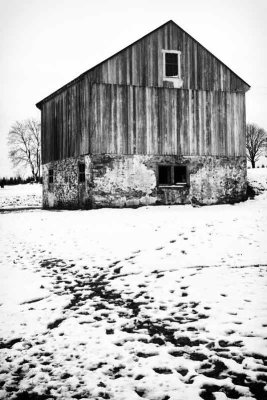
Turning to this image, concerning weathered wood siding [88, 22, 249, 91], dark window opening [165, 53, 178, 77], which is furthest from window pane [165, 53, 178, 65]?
weathered wood siding [88, 22, 249, 91]

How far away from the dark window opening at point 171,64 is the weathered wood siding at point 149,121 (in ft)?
3.03

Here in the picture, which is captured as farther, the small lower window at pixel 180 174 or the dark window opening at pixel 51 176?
the dark window opening at pixel 51 176

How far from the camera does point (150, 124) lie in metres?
16.8

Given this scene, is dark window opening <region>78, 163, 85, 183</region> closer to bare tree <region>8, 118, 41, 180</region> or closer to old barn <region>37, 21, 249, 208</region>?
old barn <region>37, 21, 249, 208</region>

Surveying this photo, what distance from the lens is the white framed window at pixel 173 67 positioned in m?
16.9

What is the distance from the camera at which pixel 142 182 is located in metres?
16.5

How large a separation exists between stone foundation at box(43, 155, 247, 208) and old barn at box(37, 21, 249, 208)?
5 cm

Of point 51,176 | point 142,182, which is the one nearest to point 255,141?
point 51,176

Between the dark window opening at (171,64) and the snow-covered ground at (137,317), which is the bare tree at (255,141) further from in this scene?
the snow-covered ground at (137,317)

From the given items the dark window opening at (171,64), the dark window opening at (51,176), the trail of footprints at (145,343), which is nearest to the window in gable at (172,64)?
the dark window opening at (171,64)

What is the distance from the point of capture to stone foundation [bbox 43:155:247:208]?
1609cm

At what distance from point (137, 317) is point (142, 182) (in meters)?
12.2

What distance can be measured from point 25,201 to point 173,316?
29.0m

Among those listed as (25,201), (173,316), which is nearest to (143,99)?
(173,316)
